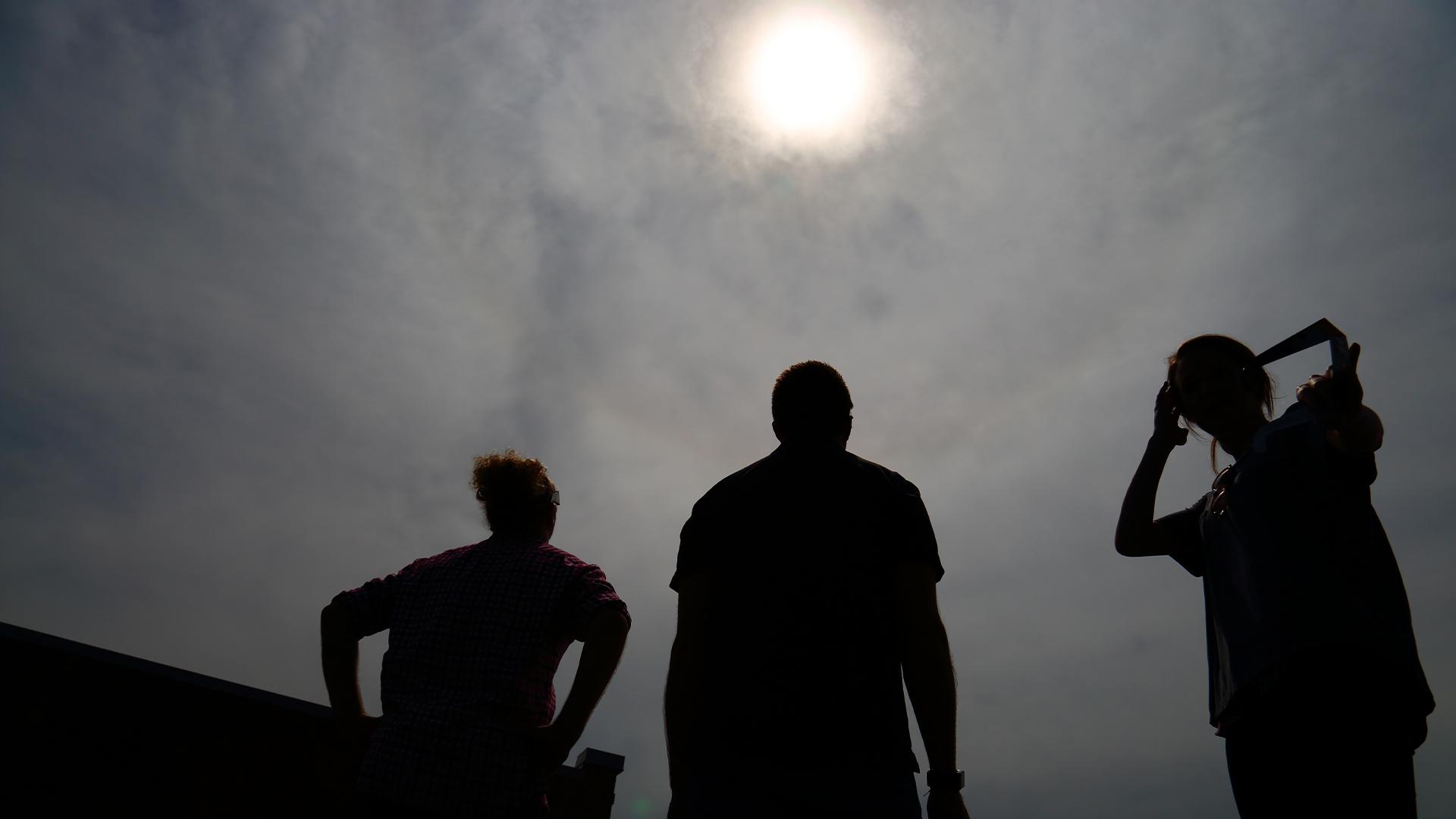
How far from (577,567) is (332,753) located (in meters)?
2.59

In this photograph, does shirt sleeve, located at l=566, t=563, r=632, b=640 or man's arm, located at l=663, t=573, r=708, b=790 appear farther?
shirt sleeve, located at l=566, t=563, r=632, b=640

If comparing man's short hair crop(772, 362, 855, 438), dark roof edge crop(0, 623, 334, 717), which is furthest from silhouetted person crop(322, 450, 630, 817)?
dark roof edge crop(0, 623, 334, 717)

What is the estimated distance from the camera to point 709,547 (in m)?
2.39

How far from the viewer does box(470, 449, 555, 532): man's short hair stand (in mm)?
3266

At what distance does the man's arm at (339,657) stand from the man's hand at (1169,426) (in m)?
3.36

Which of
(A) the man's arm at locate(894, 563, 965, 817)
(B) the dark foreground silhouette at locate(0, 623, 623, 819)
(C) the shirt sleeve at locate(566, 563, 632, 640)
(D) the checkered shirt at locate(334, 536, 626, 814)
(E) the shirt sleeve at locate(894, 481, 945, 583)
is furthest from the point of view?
(B) the dark foreground silhouette at locate(0, 623, 623, 819)

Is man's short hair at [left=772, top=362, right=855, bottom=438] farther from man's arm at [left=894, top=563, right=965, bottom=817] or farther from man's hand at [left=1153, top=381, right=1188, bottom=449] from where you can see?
man's hand at [left=1153, top=381, right=1188, bottom=449]

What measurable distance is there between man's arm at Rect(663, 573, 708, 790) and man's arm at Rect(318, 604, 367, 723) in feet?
5.18

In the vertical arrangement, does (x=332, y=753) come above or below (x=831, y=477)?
below

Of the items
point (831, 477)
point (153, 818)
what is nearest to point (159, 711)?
point (153, 818)

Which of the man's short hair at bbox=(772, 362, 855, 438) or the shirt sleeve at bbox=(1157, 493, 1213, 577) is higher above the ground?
the man's short hair at bbox=(772, 362, 855, 438)


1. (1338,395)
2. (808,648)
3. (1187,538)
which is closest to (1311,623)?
(1338,395)

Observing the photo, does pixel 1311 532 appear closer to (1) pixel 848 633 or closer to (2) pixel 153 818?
(1) pixel 848 633

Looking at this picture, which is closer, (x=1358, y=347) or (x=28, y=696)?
(x=1358, y=347)
